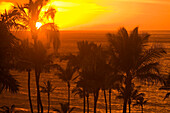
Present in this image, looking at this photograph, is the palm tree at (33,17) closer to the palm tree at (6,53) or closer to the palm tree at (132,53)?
the palm tree at (132,53)

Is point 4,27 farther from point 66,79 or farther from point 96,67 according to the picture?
point 66,79

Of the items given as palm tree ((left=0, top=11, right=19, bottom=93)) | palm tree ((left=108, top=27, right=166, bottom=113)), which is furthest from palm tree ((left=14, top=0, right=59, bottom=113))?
palm tree ((left=0, top=11, right=19, bottom=93))

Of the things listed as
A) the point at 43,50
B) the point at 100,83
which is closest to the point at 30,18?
the point at 43,50

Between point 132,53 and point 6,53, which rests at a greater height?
point 132,53

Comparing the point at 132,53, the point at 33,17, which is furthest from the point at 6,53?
the point at 132,53

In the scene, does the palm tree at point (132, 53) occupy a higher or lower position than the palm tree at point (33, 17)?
lower

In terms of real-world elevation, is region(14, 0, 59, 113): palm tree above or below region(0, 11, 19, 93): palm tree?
above

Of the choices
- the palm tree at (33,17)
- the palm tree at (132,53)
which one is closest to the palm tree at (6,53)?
the palm tree at (33,17)

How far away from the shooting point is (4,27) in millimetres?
9742

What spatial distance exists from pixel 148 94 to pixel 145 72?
88.3ft

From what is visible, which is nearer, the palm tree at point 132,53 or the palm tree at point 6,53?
the palm tree at point 6,53

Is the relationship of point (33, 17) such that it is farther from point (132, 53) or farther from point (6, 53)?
point (6, 53)

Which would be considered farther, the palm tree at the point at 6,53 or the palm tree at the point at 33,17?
the palm tree at the point at 33,17

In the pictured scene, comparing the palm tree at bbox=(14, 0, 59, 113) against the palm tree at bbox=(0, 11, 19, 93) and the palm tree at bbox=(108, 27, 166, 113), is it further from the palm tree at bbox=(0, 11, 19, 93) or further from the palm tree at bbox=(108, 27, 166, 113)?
the palm tree at bbox=(0, 11, 19, 93)
